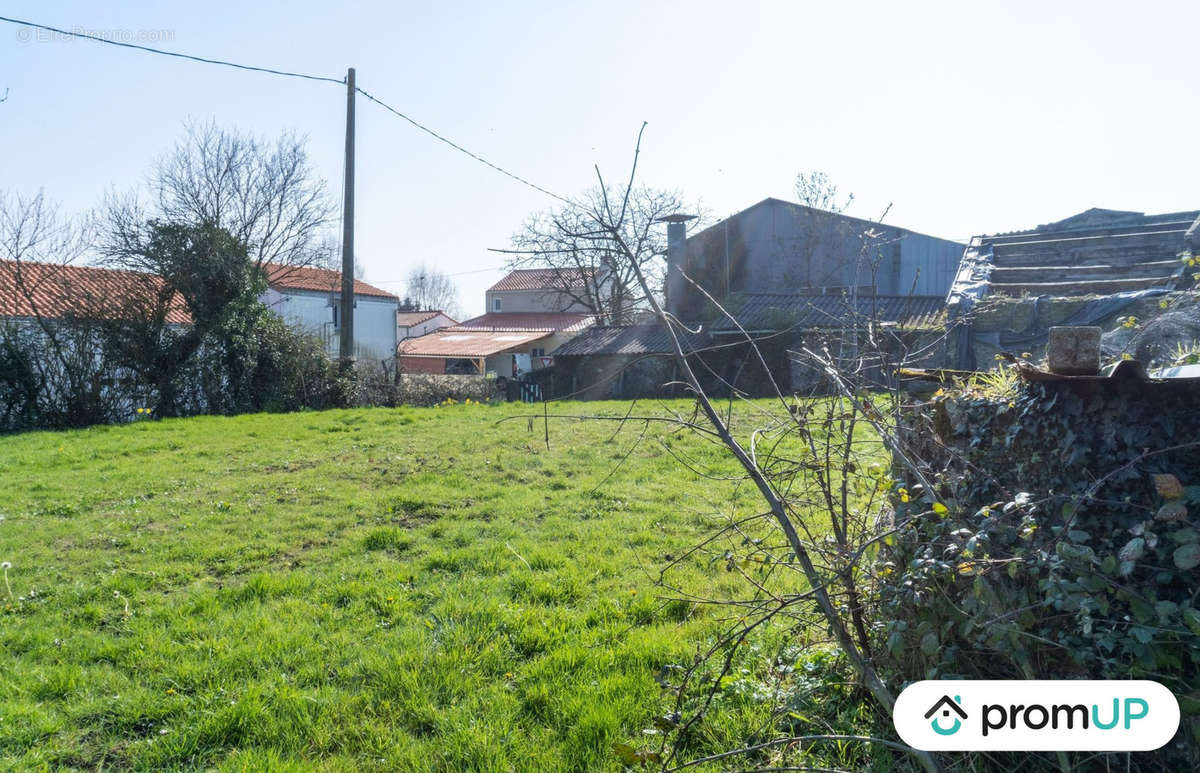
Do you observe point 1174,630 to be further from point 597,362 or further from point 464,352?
point 464,352

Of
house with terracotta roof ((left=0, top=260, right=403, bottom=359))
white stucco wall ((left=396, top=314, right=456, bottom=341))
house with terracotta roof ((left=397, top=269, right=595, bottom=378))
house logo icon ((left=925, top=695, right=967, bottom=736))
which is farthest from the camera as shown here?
white stucco wall ((left=396, top=314, right=456, bottom=341))

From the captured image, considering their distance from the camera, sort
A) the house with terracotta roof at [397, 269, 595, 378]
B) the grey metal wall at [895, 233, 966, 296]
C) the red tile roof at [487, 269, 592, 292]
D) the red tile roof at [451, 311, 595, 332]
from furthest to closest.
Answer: the red tile roof at [451, 311, 595, 332], the house with terracotta roof at [397, 269, 595, 378], the red tile roof at [487, 269, 592, 292], the grey metal wall at [895, 233, 966, 296]

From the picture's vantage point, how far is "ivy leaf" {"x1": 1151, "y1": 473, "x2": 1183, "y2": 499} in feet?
6.32

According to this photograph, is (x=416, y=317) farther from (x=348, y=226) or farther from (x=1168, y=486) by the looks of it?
(x=1168, y=486)

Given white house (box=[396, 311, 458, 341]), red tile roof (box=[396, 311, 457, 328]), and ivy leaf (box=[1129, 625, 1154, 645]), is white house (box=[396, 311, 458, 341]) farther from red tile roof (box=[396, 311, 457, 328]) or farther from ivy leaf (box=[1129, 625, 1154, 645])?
ivy leaf (box=[1129, 625, 1154, 645])

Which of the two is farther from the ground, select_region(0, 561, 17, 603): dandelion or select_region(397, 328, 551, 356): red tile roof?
select_region(397, 328, 551, 356): red tile roof

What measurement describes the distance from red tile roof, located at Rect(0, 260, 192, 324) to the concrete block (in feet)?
59.5

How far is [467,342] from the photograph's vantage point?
42.2m

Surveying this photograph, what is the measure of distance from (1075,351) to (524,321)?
159 feet

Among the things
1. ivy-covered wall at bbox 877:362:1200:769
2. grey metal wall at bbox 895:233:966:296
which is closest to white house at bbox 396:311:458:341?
grey metal wall at bbox 895:233:966:296

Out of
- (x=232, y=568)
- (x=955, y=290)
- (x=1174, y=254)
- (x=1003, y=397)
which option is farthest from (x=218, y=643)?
(x=1174, y=254)

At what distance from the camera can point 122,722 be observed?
10.4 ft

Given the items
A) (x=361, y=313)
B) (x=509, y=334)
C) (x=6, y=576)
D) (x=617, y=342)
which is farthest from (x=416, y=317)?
(x=6, y=576)

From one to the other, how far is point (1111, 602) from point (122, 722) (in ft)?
12.2
